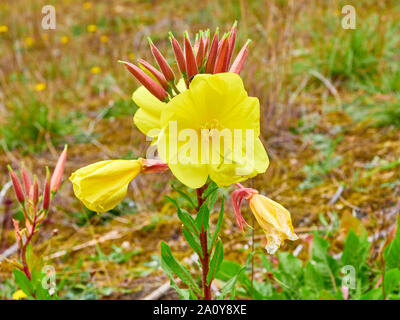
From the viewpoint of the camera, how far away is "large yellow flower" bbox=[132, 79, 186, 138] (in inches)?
43.9

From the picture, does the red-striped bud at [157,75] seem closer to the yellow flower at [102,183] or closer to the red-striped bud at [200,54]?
the red-striped bud at [200,54]

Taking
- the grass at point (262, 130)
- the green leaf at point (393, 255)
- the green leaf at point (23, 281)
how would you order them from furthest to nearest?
the grass at point (262, 130)
the green leaf at point (393, 255)
the green leaf at point (23, 281)

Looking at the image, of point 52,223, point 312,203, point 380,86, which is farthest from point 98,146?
point 380,86

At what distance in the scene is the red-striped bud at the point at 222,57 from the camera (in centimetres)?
101

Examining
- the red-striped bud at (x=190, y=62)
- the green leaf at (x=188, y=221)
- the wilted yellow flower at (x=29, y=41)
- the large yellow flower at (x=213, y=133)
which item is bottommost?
the green leaf at (x=188, y=221)

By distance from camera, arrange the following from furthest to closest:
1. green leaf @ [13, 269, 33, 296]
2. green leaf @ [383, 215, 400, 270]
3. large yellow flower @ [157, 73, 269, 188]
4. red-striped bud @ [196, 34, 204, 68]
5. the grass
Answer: the grass → green leaf @ [383, 215, 400, 270] → green leaf @ [13, 269, 33, 296] → red-striped bud @ [196, 34, 204, 68] → large yellow flower @ [157, 73, 269, 188]

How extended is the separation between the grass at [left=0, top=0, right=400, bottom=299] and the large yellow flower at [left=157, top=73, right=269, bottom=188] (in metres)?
0.43

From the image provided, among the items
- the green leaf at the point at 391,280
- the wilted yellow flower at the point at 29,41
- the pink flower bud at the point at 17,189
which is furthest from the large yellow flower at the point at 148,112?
the wilted yellow flower at the point at 29,41

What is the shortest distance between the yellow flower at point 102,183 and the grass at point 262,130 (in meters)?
0.54

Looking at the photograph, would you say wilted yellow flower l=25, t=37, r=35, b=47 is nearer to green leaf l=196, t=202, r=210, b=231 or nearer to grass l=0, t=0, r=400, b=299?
grass l=0, t=0, r=400, b=299

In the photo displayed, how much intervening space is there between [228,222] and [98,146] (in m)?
1.33

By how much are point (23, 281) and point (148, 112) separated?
0.69 metres

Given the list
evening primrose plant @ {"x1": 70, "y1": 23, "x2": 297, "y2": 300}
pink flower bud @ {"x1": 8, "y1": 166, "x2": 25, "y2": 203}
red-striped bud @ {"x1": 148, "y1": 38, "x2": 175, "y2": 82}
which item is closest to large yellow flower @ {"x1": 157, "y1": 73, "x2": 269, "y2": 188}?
evening primrose plant @ {"x1": 70, "y1": 23, "x2": 297, "y2": 300}

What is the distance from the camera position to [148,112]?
113 cm
